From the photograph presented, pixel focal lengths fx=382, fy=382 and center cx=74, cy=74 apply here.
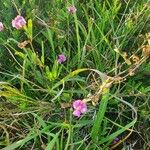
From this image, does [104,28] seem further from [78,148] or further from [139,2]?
[78,148]

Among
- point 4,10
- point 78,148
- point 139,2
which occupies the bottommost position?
point 78,148

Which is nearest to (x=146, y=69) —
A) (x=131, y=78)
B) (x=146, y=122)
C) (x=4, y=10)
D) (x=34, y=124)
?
(x=131, y=78)

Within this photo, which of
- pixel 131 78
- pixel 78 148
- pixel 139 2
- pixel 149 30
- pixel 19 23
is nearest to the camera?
pixel 78 148

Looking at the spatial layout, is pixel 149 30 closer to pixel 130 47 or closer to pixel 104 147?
pixel 130 47

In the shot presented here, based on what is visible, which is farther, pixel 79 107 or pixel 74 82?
pixel 74 82

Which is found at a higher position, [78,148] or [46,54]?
[46,54]

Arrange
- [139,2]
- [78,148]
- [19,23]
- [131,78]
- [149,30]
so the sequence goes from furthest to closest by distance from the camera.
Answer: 1. [139,2]
2. [149,30]
3. [131,78]
4. [19,23]
5. [78,148]

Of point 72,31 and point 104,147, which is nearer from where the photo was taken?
point 104,147
